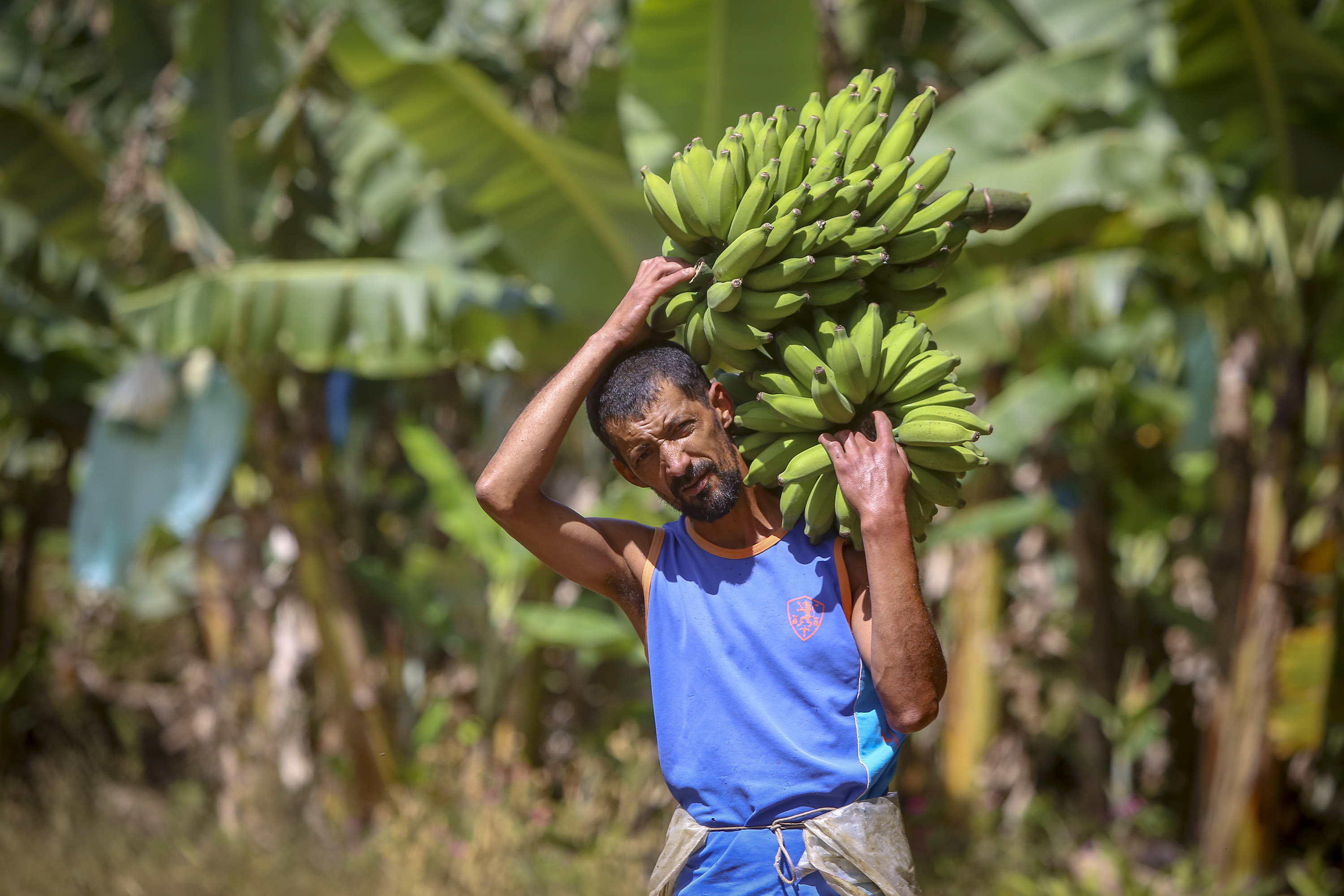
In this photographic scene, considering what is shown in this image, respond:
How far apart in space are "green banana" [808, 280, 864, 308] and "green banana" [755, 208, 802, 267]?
0.30 feet

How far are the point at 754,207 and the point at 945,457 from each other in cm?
50

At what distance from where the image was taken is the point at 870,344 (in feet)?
5.88

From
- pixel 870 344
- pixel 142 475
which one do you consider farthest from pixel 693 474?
pixel 142 475

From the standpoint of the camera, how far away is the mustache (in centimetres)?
184

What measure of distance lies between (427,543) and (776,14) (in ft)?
14.5

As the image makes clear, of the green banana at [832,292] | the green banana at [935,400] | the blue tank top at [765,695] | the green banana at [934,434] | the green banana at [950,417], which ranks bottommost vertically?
the blue tank top at [765,695]

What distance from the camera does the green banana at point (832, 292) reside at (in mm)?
1885

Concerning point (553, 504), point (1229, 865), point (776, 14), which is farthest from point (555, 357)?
point (1229, 865)

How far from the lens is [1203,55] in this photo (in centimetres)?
446

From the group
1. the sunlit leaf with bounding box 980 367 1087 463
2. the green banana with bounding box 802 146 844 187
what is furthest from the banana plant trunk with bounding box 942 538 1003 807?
the green banana with bounding box 802 146 844 187

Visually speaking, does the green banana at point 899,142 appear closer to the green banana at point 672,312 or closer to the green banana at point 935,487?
the green banana at point 672,312

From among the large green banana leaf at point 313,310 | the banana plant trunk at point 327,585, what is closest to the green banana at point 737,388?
the large green banana leaf at point 313,310

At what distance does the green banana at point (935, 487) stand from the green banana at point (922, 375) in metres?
0.12

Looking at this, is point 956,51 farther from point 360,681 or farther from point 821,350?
point 821,350
